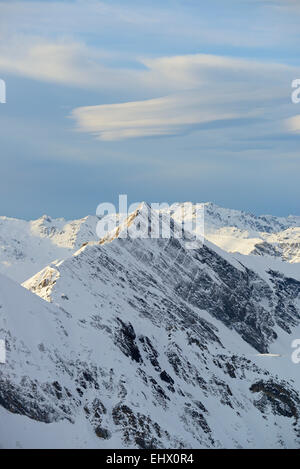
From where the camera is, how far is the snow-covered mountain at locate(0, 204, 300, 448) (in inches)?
4685

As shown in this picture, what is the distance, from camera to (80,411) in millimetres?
122875

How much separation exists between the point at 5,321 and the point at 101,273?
184ft

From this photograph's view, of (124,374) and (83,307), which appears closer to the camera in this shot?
(124,374)

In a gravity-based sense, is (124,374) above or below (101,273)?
below

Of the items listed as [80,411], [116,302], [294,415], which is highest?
[116,302]

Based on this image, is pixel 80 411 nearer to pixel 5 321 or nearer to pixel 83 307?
pixel 5 321

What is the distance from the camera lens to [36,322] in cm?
13325

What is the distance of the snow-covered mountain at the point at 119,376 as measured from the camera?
119000 millimetres

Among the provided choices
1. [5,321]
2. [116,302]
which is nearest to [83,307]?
[116,302]

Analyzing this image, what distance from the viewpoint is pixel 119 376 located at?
13575 cm
